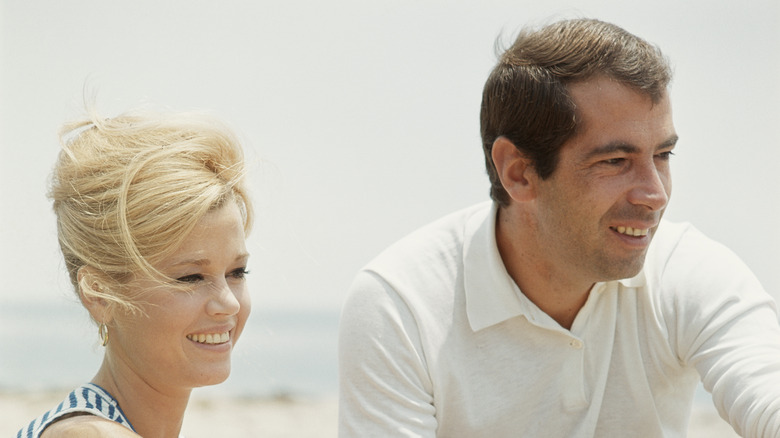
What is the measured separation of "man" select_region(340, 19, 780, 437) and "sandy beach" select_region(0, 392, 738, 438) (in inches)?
210

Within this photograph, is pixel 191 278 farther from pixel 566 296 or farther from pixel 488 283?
pixel 566 296

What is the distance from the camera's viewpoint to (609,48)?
2645 millimetres

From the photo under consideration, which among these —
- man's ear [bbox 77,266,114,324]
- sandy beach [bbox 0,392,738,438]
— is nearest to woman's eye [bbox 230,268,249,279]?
man's ear [bbox 77,266,114,324]

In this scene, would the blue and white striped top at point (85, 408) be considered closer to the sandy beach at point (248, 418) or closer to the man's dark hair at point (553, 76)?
the man's dark hair at point (553, 76)

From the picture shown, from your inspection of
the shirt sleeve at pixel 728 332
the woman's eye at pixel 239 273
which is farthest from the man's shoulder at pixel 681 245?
the woman's eye at pixel 239 273

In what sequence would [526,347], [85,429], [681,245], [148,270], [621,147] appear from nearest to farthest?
[85,429] → [148,270] → [621,147] → [526,347] → [681,245]

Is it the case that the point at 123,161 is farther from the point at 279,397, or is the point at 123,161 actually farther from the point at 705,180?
the point at 705,180

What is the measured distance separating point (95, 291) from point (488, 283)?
3.90 feet

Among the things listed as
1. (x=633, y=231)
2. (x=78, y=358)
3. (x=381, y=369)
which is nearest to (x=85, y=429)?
(x=381, y=369)

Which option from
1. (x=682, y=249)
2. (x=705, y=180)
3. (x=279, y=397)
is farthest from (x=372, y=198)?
(x=682, y=249)

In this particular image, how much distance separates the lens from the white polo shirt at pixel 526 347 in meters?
2.62

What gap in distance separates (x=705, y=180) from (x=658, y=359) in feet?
68.8

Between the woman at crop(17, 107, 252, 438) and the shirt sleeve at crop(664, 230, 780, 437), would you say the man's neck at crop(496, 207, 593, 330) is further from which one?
the woman at crop(17, 107, 252, 438)

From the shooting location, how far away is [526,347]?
272 centimetres
